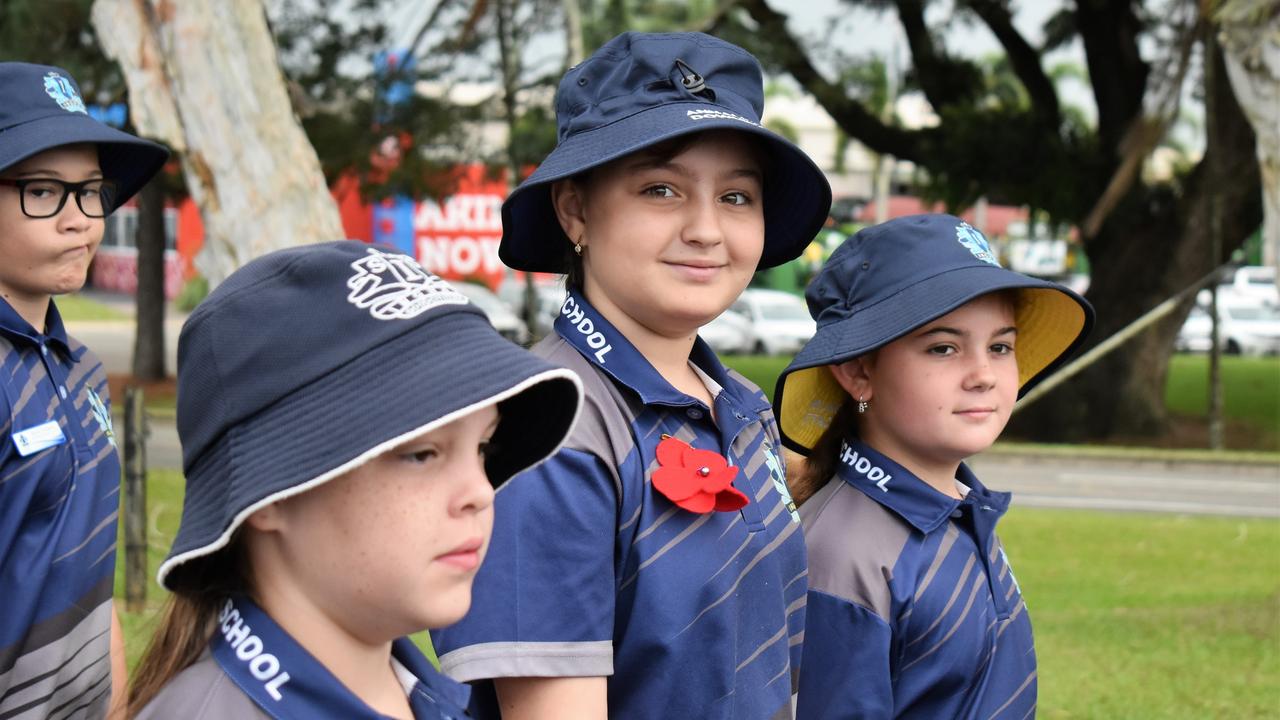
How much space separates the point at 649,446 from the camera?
221 cm

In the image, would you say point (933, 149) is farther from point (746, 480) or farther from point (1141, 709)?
point (746, 480)

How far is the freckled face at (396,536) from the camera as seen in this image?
1.63 m

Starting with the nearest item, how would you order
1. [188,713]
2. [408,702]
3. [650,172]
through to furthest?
[188,713] < [408,702] < [650,172]

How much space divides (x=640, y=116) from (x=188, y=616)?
1.01m

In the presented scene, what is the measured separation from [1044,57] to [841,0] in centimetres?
294

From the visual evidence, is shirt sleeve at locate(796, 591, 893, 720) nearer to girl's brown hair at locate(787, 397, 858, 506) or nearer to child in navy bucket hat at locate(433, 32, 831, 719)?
child in navy bucket hat at locate(433, 32, 831, 719)

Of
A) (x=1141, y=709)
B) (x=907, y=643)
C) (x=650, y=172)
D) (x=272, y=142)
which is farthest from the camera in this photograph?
(x=272, y=142)

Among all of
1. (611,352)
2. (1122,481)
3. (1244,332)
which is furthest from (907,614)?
(1244,332)

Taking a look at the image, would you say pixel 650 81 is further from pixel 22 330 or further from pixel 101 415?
pixel 101 415

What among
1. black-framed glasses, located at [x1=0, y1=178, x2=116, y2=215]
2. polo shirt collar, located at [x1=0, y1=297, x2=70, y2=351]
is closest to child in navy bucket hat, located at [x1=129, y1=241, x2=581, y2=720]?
polo shirt collar, located at [x1=0, y1=297, x2=70, y2=351]

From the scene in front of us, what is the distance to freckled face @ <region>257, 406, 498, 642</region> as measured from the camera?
1.63 m

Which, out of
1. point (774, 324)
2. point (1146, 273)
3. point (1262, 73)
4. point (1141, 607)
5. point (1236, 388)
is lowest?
point (774, 324)

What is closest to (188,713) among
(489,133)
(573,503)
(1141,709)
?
(573,503)

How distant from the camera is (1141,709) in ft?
18.5
